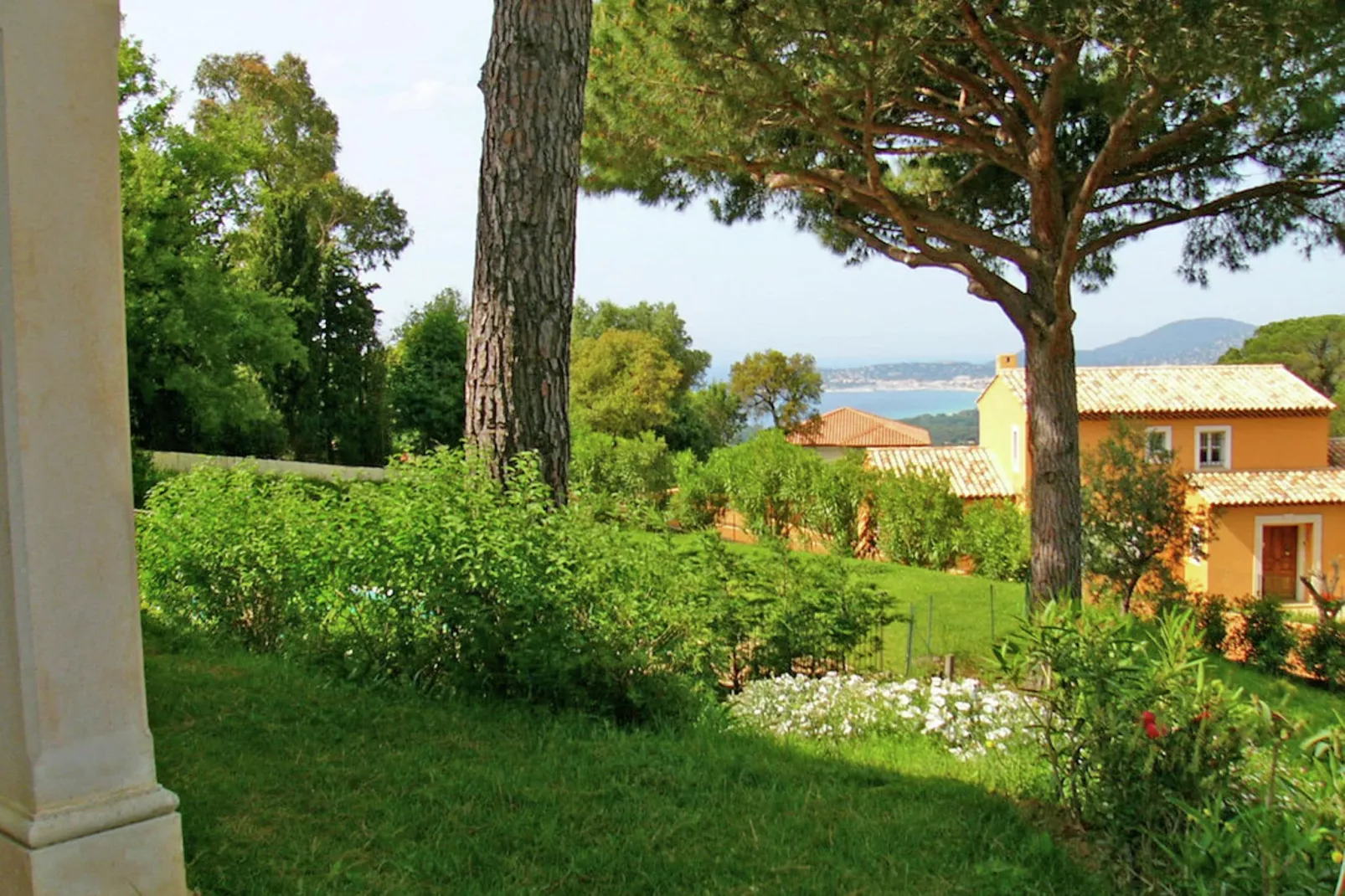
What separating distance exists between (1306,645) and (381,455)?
20.3 m

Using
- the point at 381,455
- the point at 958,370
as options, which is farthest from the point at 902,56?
the point at 958,370

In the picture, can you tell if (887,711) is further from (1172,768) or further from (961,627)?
(961,627)

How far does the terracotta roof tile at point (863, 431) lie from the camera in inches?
2170

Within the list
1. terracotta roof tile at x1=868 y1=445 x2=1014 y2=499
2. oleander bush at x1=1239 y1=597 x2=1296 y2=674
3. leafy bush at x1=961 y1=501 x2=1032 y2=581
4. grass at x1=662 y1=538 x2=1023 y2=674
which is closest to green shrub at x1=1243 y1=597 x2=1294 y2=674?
oleander bush at x1=1239 y1=597 x2=1296 y2=674

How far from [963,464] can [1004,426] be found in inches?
58.3

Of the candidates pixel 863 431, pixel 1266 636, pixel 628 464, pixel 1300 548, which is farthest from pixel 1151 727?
pixel 863 431

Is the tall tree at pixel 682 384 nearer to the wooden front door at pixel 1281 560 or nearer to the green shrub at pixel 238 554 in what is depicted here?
the wooden front door at pixel 1281 560

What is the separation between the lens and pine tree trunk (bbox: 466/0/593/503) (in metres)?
5.54

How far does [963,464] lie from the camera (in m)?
26.2

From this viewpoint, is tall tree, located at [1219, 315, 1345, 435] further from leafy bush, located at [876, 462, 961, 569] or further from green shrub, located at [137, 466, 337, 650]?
green shrub, located at [137, 466, 337, 650]

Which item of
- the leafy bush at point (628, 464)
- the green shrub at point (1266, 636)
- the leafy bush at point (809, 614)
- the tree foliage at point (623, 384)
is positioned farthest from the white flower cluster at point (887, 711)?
the tree foliage at point (623, 384)

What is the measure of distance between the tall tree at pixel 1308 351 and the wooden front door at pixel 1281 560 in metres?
15.9

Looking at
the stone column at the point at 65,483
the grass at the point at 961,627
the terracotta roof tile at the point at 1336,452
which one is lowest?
the grass at the point at 961,627

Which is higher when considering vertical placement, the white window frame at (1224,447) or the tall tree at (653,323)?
the tall tree at (653,323)
